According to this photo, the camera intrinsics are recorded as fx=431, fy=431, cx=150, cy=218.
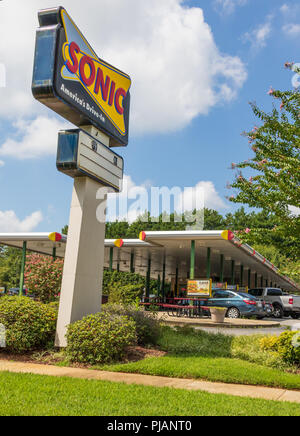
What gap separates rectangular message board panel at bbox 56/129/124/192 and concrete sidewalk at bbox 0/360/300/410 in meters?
4.15

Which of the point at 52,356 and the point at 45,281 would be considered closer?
the point at 52,356

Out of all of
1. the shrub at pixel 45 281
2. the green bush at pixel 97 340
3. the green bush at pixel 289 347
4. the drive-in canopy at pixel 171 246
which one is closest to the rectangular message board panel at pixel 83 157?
the green bush at pixel 97 340

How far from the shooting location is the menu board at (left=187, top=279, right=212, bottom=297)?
21.2m

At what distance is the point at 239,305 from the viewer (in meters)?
21.2

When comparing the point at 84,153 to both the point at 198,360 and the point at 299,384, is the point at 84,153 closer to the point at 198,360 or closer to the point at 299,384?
the point at 198,360

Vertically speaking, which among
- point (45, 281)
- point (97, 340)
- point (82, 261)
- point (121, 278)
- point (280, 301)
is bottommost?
point (97, 340)

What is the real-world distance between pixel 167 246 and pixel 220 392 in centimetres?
2135

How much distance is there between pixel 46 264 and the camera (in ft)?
54.2

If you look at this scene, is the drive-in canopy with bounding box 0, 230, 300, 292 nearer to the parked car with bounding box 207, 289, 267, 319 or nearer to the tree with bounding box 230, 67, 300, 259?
the parked car with bounding box 207, 289, 267, 319

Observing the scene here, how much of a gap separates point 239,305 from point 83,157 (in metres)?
14.2

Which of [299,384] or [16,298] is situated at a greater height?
[16,298]

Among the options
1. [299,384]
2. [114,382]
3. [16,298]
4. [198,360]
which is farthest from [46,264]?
[299,384]

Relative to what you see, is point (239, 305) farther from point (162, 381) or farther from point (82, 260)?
point (162, 381)

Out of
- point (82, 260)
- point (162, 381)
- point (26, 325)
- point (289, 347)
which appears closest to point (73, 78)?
point (82, 260)
